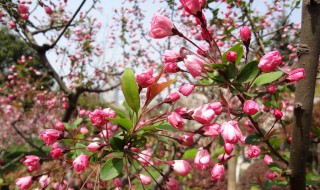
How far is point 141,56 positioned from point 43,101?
208 centimetres

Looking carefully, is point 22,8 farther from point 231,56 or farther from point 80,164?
point 231,56

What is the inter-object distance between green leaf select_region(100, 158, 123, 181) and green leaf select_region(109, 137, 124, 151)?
41 millimetres

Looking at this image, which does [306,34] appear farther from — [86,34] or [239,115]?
[86,34]

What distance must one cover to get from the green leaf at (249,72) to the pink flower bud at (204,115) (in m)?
0.14

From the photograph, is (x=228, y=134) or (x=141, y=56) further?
(x=141, y=56)

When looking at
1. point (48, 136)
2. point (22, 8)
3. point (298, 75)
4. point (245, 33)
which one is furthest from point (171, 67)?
point (22, 8)

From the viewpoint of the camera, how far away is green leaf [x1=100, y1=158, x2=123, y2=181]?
852mm

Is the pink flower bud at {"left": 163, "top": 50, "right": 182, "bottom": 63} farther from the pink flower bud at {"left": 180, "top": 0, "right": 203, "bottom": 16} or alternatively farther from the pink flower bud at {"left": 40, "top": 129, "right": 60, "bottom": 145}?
the pink flower bud at {"left": 40, "top": 129, "right": 60, "bottom": 145}

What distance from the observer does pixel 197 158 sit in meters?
0.87

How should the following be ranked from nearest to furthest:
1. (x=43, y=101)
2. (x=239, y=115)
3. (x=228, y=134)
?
1. (x=228, y=134)
2. (x=239, y=115)
3. (x=43, y=101)

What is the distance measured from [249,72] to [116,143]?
46 centimetres

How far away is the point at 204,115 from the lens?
77 cm

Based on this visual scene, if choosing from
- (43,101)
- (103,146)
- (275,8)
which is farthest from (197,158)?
(43,101)

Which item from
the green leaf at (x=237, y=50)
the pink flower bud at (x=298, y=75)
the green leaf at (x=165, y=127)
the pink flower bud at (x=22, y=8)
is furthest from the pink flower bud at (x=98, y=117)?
the pink flower bud at (x=22, y=8)
